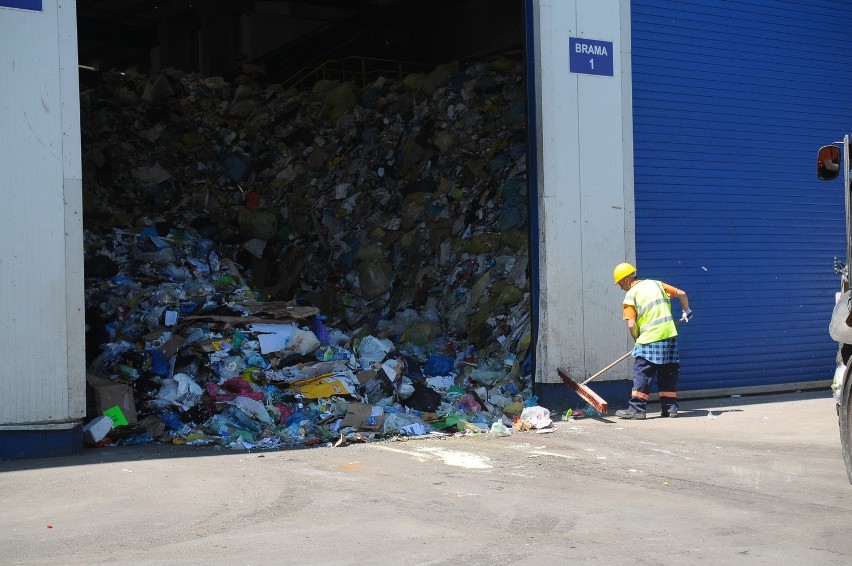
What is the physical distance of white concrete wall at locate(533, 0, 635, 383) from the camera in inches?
367

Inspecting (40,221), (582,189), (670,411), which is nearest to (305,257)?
(582,189)

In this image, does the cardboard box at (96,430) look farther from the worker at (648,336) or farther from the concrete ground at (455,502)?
the worker at (648,336)

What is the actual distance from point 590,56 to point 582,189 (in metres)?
1.38

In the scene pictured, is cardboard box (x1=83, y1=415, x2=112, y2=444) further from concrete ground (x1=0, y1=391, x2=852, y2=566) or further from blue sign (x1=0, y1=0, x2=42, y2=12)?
blue sign (x1=0, y1=0, x2=42, y2=12)

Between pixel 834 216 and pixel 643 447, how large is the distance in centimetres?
561

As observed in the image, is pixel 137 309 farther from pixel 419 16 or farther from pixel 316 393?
pixel 419 16

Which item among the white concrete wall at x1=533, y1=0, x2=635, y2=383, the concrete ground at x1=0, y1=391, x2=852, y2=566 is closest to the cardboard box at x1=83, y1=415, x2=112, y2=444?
the concrete ground at x1=0, y1=391, x2=852, y2=566

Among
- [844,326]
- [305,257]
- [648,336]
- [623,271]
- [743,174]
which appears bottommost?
[648,336]

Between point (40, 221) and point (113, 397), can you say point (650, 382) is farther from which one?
point (40, 221)

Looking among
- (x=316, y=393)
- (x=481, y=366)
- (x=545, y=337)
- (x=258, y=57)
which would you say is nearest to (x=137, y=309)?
(x=316, y=393)

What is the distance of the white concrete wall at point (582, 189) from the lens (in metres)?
9.31

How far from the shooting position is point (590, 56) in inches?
A: 379

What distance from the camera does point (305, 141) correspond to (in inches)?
676

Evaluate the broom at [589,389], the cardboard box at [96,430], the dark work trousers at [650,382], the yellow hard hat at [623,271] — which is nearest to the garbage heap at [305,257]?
the cardboard box at [96,430]
